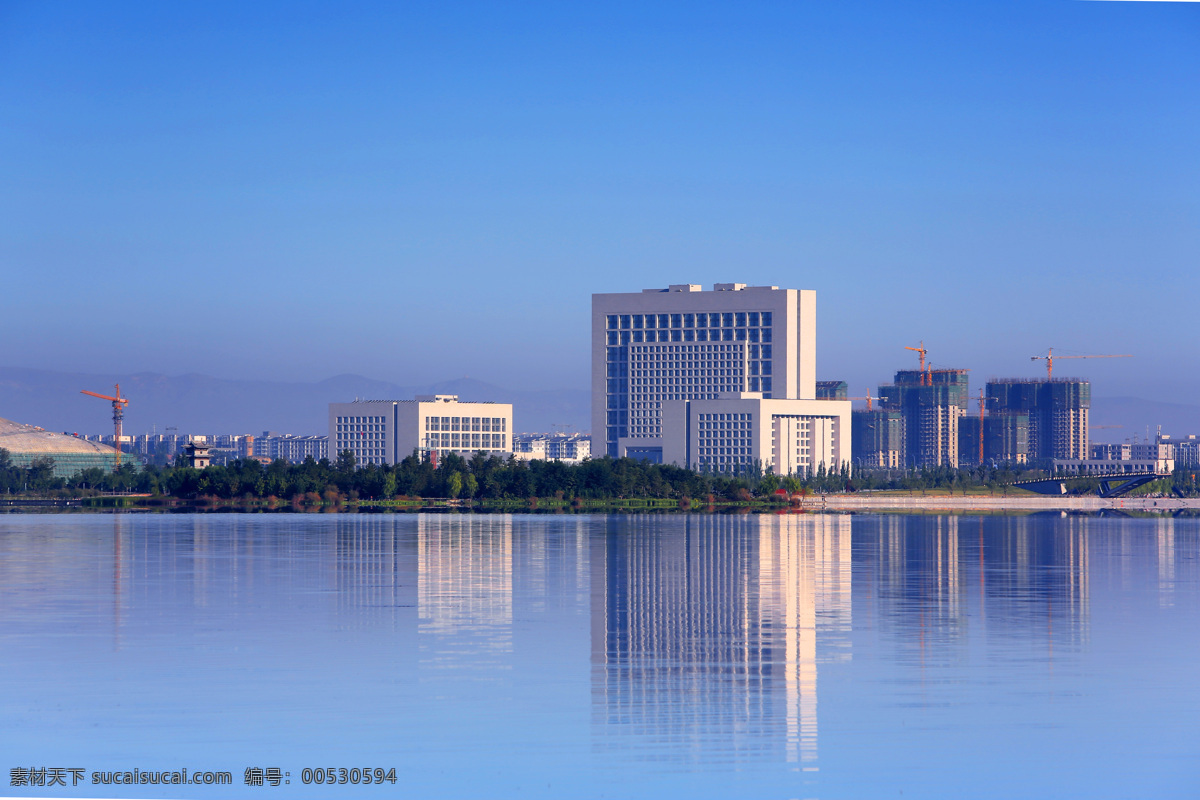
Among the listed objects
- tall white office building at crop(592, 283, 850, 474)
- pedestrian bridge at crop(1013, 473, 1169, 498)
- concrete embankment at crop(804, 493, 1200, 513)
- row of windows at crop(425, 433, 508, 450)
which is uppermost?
tall white office building at crop(592, 283, 850, 474)

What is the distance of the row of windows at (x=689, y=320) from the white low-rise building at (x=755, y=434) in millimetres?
9927

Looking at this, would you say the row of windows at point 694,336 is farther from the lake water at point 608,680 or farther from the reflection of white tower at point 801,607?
the lake water at point 608,680

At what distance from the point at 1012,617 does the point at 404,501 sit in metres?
83.8

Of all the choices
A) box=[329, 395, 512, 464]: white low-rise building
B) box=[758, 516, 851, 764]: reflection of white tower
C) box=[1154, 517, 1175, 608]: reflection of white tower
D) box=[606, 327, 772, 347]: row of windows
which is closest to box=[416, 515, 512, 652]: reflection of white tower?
box=[758, 516, 851, 764]: reflection of white tower

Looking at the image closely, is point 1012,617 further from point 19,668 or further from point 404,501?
point 404,501

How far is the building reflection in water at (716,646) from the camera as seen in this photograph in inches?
628

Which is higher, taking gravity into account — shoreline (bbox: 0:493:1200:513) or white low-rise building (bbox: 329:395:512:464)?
white low-rise building (bbox: 329:395:512:464)

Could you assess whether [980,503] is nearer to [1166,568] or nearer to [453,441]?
[453,441]

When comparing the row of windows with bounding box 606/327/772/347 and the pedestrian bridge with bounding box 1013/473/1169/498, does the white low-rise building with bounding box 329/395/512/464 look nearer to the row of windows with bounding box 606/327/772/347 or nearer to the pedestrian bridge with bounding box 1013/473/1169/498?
the row of windows with bounding box 606/327/772/347

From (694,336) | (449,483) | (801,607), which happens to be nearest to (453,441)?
(694,336)

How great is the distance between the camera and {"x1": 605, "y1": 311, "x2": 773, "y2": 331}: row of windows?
181 metres

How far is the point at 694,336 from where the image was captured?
186500 millimetres

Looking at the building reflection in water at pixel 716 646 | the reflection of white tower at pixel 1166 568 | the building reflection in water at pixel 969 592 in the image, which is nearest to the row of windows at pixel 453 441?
the reflection of white tower at pixel 1166 568

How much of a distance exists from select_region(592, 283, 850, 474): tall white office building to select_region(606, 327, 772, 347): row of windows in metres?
0.13
